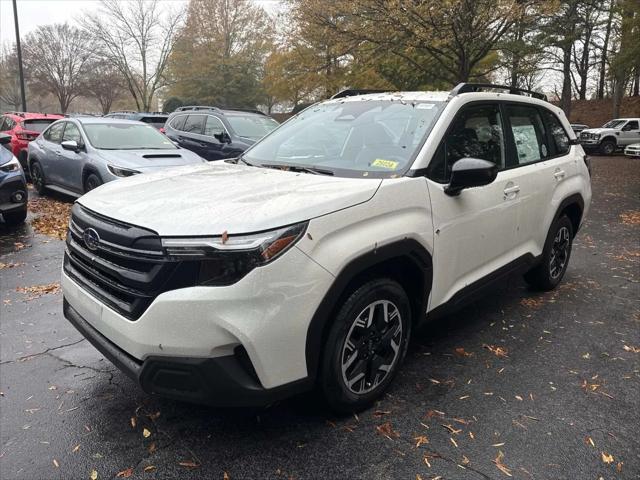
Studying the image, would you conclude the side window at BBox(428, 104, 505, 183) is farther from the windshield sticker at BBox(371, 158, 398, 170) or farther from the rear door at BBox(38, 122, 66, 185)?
the rear door at BBox(38, 122, 66, 185)

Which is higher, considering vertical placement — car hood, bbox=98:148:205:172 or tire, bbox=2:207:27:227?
car hood, bbox=98:148:205:172

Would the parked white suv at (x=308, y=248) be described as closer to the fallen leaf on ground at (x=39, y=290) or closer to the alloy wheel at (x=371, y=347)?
the alloy wheel at (x=371, y=347)

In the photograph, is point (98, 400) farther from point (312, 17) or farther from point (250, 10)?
point (250, 10)

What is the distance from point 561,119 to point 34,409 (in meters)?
5.02

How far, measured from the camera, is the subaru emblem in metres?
2.55

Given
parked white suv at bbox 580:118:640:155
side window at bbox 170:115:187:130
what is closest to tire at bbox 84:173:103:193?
side window at bbox 170:115:187:130

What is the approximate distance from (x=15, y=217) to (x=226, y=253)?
679 centimetres

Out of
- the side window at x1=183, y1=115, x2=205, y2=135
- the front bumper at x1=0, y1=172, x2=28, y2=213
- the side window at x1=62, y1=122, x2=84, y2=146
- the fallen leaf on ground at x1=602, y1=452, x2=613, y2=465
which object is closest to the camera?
the fallen leaf on ground at x1=602, y1=452, x2=613, y2=465

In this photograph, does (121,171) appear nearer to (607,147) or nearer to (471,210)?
(471,210)

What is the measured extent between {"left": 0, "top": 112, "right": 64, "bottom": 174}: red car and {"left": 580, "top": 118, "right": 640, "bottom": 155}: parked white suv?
23.8 meters

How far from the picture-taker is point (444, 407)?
9.68ft

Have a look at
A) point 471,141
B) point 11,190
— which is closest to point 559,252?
point 471,141

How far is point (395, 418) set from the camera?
2830mm

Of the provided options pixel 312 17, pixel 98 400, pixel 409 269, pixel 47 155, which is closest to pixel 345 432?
pixel 409 269
